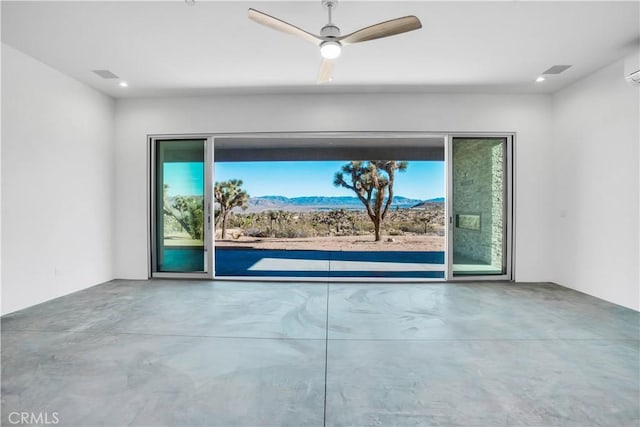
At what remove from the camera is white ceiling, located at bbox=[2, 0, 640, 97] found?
8.86 ft

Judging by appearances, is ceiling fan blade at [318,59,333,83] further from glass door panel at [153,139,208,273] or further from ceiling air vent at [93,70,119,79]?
ceiling air vent at [93,70,119,79]

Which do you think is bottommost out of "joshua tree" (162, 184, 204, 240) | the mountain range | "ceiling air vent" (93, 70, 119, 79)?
"joshua tree" (162, 184, 204, 240)

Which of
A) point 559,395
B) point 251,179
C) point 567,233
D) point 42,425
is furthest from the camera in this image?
point 251,179

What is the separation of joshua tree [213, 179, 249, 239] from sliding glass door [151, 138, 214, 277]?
3638 mm

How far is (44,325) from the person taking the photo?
3.04 meters

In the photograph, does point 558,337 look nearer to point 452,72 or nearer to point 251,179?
point 452,72

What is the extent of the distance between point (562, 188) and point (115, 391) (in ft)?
19.1

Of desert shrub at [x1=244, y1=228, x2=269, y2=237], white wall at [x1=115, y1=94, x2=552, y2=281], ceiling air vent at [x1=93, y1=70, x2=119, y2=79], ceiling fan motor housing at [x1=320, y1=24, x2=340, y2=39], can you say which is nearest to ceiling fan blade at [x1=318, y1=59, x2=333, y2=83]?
ceiling fan motor housing at [x1=320, y1=24, x2=340, y2=39]

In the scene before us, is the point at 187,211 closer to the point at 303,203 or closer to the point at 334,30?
the point at 334,30

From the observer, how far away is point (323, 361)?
7.77 ft

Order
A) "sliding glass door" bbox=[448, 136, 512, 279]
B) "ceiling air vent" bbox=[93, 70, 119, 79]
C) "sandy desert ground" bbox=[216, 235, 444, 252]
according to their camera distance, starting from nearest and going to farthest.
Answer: "ceiling air vent" bbox=[93, 70, 119, 79] → "sliding glass door" bbox=[448, 136, 512, 279] → "sandy desert ground" bbox=[216, 235, 444, 252]

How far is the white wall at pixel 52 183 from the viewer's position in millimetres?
3367

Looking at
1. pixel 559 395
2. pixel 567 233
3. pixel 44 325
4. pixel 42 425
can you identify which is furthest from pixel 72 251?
pixel 567 233

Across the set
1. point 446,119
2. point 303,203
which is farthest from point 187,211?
point 446,119
